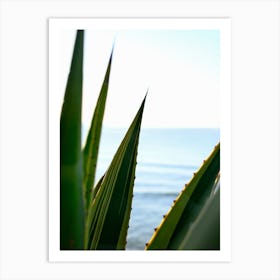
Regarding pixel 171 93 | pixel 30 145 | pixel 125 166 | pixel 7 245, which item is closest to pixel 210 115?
pixel 171 93

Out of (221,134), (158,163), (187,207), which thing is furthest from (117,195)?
(221,134)

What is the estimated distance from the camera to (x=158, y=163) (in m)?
1.37

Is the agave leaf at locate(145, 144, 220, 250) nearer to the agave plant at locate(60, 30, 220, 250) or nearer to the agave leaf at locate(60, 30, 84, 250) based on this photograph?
the agave plant at locate(60, 30, 220, 250)

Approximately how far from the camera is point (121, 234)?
3.76ft

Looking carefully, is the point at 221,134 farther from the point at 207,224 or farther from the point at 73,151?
the point at 73,151

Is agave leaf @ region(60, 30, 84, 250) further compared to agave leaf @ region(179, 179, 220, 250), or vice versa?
agave leaf @ region(179, 179, 220, 250)

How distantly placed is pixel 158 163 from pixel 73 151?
1.55 ft

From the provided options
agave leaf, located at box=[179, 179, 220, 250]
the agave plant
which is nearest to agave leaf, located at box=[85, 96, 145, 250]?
the agave plant

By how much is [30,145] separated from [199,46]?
1.86ft

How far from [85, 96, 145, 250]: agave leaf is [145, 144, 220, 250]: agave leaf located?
0.09 m

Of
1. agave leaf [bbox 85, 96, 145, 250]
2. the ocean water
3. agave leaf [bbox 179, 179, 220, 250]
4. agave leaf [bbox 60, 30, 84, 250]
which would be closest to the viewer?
agave leaf [bbox 60, 30, 84, 250]

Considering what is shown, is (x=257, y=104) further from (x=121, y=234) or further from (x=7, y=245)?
(x=7, y=245)

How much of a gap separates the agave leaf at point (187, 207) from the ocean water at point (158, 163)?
0.20 m

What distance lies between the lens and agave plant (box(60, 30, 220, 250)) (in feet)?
2.97
